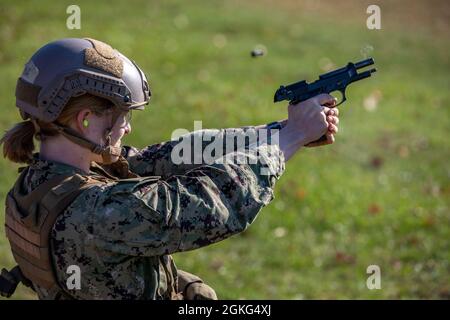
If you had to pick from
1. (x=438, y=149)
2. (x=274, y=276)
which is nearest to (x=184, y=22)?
(x=438, y=149)

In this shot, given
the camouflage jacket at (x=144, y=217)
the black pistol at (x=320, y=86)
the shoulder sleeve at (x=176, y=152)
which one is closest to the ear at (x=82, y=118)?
the camouflage jacket at (x=144, y=217)

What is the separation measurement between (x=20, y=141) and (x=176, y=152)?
900mm

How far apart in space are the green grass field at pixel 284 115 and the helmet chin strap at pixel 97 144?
5.05 ft

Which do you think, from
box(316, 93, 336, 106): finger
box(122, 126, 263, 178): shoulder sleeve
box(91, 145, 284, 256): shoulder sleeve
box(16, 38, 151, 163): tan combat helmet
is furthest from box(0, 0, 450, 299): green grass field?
box(16, 38, 151, 163): tan combat helmet

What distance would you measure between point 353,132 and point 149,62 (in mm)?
3740

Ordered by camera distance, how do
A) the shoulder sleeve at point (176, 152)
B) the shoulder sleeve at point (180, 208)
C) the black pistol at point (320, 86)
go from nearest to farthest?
1. the shoulder sleeve at point (180, 208)
2. the black pistol at point (320, 86)
3. the shoulder sleeve at point (176, 152)

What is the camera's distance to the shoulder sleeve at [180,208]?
11.4 feet

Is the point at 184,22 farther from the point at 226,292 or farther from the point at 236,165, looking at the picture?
the point at 236,165

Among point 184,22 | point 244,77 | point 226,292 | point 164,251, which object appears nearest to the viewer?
point 164,251

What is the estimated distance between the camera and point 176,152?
4441mm

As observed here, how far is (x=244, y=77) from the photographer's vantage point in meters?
13.3

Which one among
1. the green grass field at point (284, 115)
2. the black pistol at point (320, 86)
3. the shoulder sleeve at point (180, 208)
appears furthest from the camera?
the green grass field at point (284, 115)

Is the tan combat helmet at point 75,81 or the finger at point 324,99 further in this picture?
the finger at point 324,99

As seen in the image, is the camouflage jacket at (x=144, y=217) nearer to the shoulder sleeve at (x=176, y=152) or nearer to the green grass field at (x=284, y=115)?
the shoulder sleeve at (x=176, y=152)
